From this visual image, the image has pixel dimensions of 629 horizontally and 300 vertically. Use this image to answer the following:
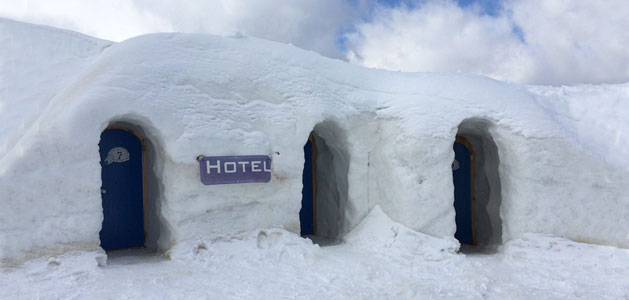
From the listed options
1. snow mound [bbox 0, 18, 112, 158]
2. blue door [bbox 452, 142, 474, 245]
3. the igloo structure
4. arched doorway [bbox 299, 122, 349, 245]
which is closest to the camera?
the igloo structure

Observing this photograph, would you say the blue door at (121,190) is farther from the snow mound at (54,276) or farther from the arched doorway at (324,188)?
the arched doorway at (324,188)

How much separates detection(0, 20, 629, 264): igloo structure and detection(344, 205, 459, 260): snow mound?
0.64 feet

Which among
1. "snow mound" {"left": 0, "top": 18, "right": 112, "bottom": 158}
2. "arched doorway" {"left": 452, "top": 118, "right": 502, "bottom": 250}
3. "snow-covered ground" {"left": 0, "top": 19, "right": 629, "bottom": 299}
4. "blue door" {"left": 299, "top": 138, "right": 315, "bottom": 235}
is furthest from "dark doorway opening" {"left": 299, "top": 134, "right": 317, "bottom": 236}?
"snow mound" {"left": 0, "top": 18, "right": 112, "bottom": 158}

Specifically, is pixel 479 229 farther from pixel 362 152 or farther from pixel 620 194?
pixel 362 152

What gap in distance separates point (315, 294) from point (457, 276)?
2.11 m

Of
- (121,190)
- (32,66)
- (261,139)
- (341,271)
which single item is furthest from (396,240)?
(32,66)

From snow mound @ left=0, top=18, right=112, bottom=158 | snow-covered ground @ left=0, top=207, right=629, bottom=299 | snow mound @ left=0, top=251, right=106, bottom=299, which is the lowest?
snow-covered ground @ left=0, top=207, right=629, bottom=299

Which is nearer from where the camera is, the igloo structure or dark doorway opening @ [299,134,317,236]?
the igloo structure

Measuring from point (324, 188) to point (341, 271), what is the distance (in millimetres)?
3092

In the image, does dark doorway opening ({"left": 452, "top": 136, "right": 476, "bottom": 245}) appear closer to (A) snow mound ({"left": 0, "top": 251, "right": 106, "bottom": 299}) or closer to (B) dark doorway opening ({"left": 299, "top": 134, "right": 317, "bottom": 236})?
(B) dark doorway opening ({"left": 299, "top": 134, "right": 317, "bottom": 236})

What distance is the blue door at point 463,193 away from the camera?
9.77 m

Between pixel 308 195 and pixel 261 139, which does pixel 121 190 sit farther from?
pixel 308 195

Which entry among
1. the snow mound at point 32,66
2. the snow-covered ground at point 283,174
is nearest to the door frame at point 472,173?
the snow-covered ground at point 283,174

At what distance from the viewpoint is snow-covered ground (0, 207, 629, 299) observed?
521cm
